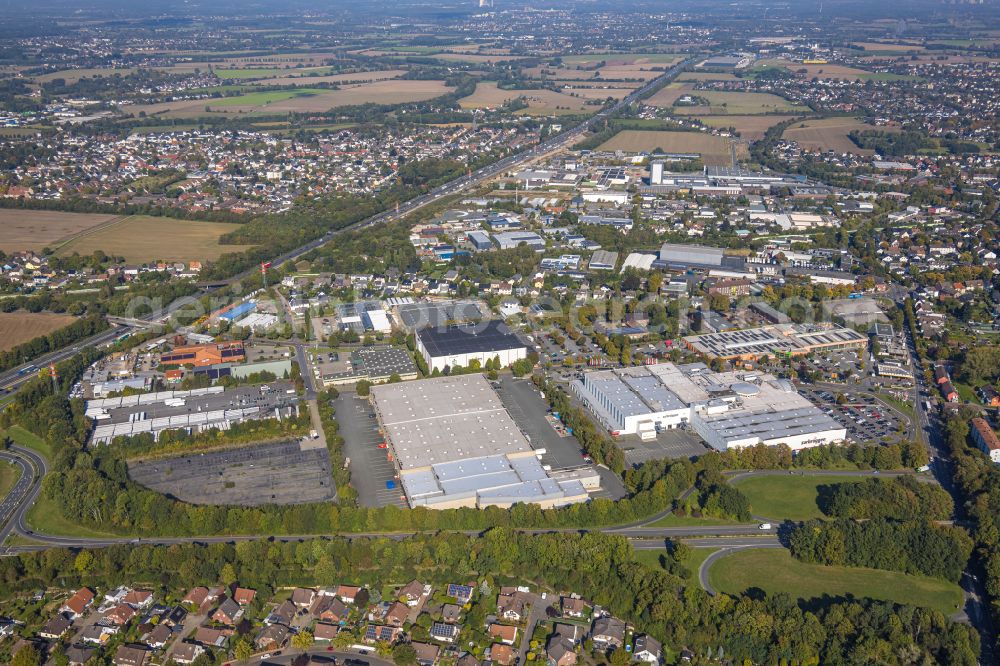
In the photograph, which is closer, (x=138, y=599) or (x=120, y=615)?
(x=120, y=615)

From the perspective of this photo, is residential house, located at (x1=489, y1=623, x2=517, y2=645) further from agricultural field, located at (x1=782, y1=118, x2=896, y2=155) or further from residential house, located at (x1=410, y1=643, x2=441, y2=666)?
agricultural field, located at (x1=782, y1=118, x2=896, y2=155)

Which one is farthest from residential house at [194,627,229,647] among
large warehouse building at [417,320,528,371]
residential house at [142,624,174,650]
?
large warehouse building at [417,320,528,371]

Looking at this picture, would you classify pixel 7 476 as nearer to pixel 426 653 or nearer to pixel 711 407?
pixel 426 653

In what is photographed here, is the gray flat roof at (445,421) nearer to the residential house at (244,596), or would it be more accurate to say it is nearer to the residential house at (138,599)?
the residential house at (244,596)

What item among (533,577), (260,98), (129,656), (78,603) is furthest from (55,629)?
(260,98)

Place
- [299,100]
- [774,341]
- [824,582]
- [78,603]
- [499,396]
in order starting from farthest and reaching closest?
[299,100] < [774,341] < [499,396] < [824,582] < [78,603]

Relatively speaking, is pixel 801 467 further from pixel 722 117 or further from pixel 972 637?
pixel 722 117

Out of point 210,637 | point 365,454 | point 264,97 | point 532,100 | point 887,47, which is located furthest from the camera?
point 887,47

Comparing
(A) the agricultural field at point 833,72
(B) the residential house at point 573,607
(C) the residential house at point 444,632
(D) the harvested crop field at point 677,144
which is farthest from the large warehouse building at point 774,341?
(A) the agricultural field at point 833,72
